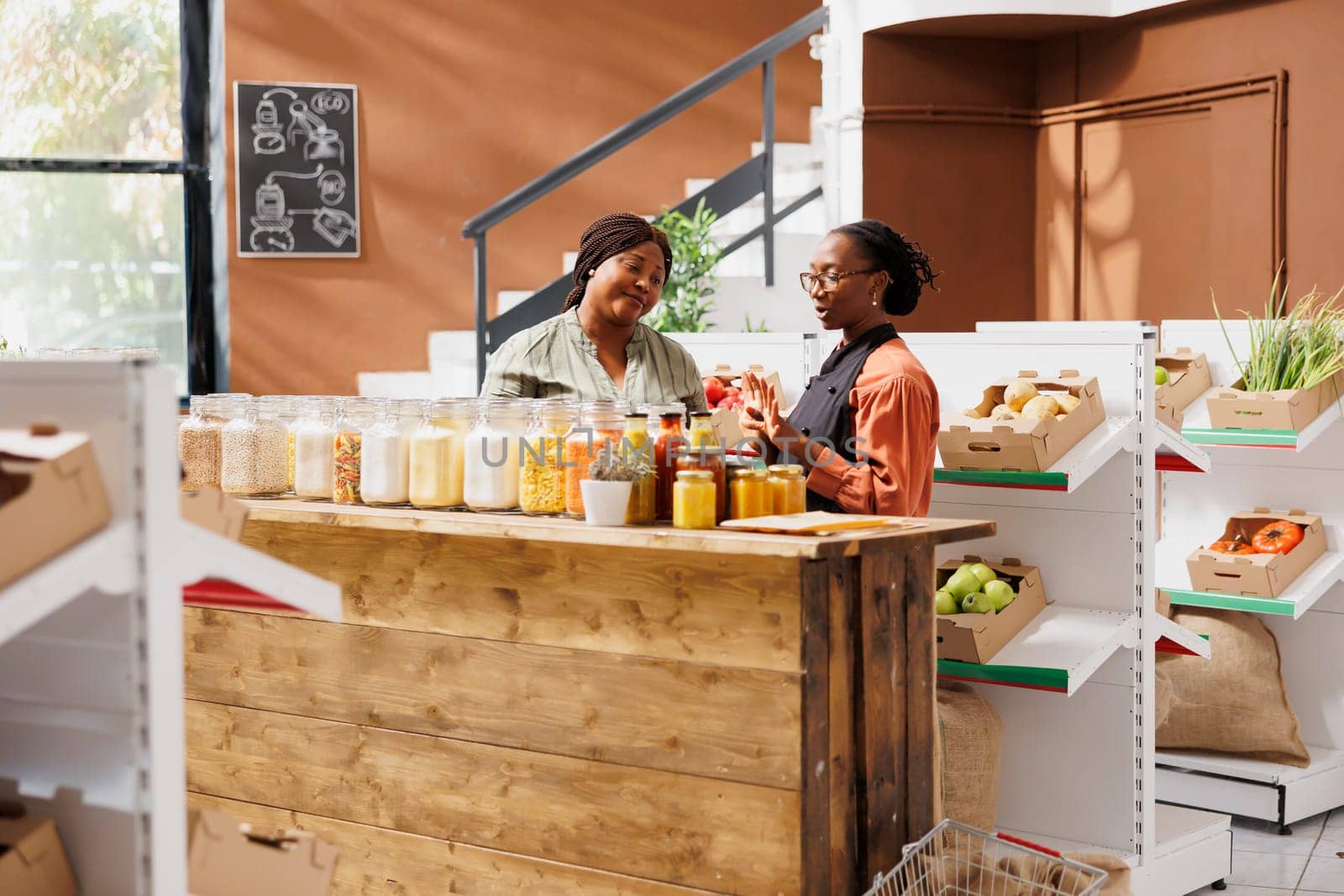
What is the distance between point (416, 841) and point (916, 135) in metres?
4.55

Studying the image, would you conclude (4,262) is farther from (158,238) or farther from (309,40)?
(309,40)

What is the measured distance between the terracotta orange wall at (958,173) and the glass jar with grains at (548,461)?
13.4 ft

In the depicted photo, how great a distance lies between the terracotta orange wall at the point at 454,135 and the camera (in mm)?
6727

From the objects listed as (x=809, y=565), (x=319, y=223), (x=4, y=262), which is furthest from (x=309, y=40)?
(x=809, y=565)

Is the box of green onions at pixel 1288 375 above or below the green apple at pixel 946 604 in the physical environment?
above

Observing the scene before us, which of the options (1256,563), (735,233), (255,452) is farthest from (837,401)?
(735,233)

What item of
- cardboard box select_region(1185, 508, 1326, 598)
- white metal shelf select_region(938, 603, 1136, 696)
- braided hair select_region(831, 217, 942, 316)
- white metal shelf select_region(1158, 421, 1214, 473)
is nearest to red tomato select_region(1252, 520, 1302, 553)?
cardboard box select_region(1185, 508, 1326, 598)

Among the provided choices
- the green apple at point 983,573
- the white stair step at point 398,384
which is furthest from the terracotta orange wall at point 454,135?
the green apple at point 983,573

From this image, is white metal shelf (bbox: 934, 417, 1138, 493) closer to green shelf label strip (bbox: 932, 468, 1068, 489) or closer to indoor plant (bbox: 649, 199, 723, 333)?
green shelf label strip (bbox: 932, 468, 1068, 489)

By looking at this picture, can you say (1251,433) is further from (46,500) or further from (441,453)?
(46,500)

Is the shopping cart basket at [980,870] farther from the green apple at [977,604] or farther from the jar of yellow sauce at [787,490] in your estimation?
the green apple at [977,604]

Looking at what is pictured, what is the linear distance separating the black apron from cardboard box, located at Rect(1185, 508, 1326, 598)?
5.36 feet

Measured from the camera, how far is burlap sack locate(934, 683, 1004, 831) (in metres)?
3.12

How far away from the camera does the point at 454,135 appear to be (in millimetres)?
6855
